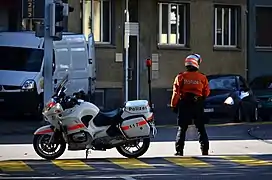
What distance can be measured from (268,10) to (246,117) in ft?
36.0

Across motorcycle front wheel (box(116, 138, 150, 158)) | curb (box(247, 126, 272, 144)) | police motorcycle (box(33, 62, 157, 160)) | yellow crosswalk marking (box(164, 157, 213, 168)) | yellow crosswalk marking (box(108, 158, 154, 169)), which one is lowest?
curb (box(247, 126, 272, 144))

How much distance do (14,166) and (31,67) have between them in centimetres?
1085

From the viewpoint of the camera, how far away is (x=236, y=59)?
33.4 m

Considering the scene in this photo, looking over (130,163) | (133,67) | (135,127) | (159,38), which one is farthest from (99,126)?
(159,38)

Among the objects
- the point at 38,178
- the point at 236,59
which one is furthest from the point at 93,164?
the point at 236,59

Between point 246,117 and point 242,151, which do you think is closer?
point 242,151

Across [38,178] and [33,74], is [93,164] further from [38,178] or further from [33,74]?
[33,74]

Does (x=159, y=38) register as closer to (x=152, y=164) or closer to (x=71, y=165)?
(x=152, y=164)

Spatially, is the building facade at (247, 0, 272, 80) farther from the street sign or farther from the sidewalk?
the street sign

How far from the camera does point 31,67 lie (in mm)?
24234

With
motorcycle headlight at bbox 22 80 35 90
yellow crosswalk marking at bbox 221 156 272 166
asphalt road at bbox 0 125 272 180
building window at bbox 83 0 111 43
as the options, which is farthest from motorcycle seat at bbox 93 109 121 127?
building window at bbox 83 0 111 43

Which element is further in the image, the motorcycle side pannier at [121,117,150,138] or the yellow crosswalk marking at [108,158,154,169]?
the motorcycle side pannier at [121,117,150,138]

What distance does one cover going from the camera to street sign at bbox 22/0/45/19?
1822cm

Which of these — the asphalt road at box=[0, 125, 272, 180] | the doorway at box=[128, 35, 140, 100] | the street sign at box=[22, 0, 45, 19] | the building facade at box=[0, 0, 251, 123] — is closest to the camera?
the asphalt road at box=[0, 125, 272, 180]
